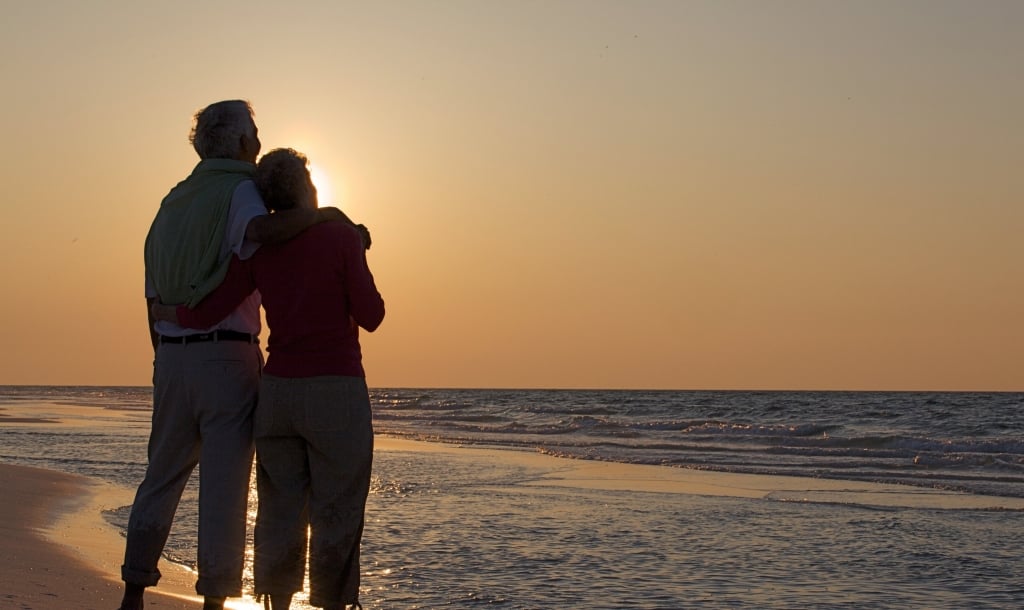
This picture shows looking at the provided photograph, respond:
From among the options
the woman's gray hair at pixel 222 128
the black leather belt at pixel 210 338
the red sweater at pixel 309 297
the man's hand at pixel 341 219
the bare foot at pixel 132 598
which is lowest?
the bare foot at pixel 132 598

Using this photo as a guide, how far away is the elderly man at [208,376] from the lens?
356 centimetres

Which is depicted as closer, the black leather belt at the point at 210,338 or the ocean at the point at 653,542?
the black leather belt at the point at 210,338

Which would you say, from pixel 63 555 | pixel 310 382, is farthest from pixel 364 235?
pixel 63 555

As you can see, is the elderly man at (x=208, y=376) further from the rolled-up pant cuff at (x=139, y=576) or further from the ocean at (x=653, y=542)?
the ocean at (x=653, y=542)

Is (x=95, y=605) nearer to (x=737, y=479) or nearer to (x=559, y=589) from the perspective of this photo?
(x=559, y=589)

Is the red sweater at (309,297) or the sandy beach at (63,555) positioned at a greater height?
the red sweater at (309,297)

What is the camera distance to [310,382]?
Answer: 3580 mm

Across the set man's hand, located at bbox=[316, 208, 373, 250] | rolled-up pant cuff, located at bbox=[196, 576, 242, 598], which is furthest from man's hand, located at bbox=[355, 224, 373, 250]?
rolled-up pant cuff, located at bbox=[196, 576, 242, 598]

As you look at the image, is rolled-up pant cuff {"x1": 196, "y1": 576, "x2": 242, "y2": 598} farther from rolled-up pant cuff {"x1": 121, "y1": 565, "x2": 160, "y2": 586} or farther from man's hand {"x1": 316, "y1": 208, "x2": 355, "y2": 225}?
man's hand {"x1": 316, "y1": 208, "x2": 355, "y2": 225}

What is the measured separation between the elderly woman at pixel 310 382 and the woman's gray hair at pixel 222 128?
0.16 m

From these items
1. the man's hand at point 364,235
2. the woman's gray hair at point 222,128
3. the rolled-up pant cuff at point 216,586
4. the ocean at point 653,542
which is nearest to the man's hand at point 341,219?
the man's hand at point 364,235

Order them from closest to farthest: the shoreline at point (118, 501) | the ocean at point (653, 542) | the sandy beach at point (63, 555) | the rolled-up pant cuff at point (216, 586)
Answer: the rolled-up pant cuff at point (216, 586) < the sandy beach at point (63, 555) < the shoreline at point (118, 501) < the ocean at point (653, 542)

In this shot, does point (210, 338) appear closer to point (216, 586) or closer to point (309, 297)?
point (309, 297)

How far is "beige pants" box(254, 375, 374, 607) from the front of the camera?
3586 millimetres
